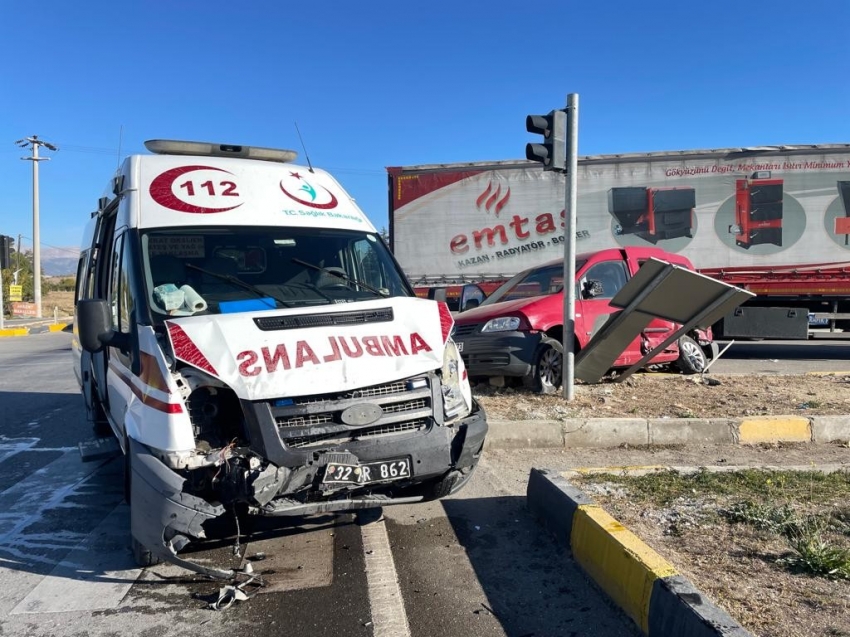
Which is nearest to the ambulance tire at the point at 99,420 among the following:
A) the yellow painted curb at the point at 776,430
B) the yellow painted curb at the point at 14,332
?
the yellow painted curb at the point at 776,430

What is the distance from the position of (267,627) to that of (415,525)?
1.50m

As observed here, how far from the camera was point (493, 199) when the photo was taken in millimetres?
13742

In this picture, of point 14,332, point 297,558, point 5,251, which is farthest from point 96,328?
point 14,332

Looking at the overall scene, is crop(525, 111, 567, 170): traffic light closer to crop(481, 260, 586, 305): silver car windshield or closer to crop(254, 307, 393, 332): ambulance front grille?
crop(481, 260, 586, 305): silver car windshield

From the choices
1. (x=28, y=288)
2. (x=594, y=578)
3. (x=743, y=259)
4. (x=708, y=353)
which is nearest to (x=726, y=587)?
(x=594, y=578)

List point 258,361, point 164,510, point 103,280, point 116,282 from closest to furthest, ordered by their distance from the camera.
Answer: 1. point 164,510
2. point 258,361
3. point 116,282
4. point 103,280

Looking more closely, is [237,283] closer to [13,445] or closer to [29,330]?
[13,445]

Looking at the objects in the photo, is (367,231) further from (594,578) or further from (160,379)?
(594,578)

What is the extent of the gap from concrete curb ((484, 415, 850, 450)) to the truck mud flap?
3.44m

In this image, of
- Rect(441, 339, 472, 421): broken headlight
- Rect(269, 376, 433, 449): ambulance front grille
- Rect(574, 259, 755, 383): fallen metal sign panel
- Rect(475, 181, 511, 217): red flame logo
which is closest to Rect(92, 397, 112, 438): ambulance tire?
Rect(269, 376, 433, 449): ambulance front grille

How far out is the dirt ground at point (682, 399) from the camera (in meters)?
6.80

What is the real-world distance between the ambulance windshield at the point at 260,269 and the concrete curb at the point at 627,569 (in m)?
1.90

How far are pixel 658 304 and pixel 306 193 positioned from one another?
382cm

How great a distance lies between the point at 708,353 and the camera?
979 cm
